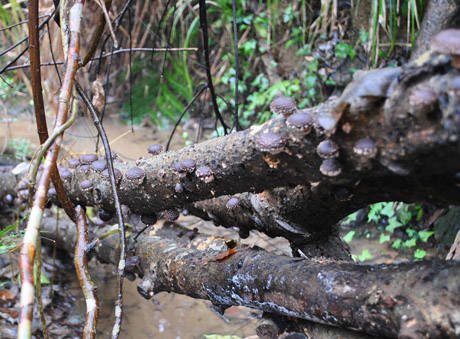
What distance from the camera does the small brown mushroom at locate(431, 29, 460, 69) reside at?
3.09 feet

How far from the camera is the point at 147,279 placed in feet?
7.59

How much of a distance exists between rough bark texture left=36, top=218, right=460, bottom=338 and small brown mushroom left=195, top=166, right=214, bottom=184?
0.44 metres

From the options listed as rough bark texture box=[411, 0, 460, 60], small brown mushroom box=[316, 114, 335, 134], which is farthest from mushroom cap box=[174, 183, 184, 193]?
rough bark texture box=[411, 0, 460, 60]

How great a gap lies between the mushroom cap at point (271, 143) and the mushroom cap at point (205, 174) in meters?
0.35

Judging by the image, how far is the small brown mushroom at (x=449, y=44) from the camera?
94cm

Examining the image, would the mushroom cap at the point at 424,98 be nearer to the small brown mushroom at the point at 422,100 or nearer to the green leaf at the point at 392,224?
the small brown mushroom at the point at 422,100

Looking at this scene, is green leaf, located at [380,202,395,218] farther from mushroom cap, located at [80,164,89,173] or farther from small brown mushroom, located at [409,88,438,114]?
small brown mushroom, located at [409,88,438,114]

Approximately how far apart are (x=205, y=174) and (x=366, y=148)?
27.6 inches

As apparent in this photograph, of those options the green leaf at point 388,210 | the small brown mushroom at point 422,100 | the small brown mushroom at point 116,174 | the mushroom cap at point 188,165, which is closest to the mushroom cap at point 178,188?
the mushroom cap at point 188,165

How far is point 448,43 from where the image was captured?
3.11ft

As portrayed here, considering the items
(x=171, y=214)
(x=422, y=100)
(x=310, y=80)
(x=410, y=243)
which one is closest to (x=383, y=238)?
(x=410, y=243)

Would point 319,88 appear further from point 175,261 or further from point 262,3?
point 175,261

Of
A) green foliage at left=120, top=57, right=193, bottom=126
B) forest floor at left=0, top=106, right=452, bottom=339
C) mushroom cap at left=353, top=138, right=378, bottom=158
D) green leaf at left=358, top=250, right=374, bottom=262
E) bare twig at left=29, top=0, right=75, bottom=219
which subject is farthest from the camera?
green foliage at left=120, top=57, right=193, bottom=126

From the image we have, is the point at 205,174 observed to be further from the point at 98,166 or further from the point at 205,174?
the point at 98,166
